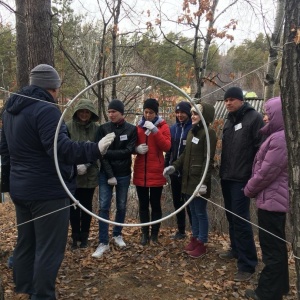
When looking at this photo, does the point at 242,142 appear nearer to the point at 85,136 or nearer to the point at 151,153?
the point at 151,153

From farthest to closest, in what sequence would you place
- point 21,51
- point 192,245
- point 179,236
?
point 21,51 → point 179,236 → point 192,245

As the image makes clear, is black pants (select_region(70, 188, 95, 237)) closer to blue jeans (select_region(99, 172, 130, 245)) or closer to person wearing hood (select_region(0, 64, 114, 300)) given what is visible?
blue jeans (select_region(99, 172, 130, 245))

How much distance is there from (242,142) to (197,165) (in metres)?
0.67

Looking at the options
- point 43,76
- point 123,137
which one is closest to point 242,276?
point 123,137

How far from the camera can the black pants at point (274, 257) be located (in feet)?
10.0

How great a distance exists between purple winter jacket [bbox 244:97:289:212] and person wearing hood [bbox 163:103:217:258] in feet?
2.80

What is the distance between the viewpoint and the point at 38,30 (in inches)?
175

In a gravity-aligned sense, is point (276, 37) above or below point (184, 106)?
above

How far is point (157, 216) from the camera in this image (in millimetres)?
4559

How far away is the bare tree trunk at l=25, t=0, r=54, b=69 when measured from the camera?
4410 mm

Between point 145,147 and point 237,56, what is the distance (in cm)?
3166

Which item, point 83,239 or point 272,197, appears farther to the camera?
point 83,239

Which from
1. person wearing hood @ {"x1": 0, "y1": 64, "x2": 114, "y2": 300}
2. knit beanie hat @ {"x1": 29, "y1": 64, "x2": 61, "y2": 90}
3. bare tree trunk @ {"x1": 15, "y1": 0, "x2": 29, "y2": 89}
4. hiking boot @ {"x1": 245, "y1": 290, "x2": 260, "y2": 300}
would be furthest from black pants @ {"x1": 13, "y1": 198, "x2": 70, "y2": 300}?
bare tree trunk @ {"x1": 15, "y1": 0, "x2": 29, "y2": 89}

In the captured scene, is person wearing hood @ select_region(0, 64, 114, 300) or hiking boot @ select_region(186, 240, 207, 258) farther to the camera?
hiking boot @ select_region(186, 240, 207, 258)
